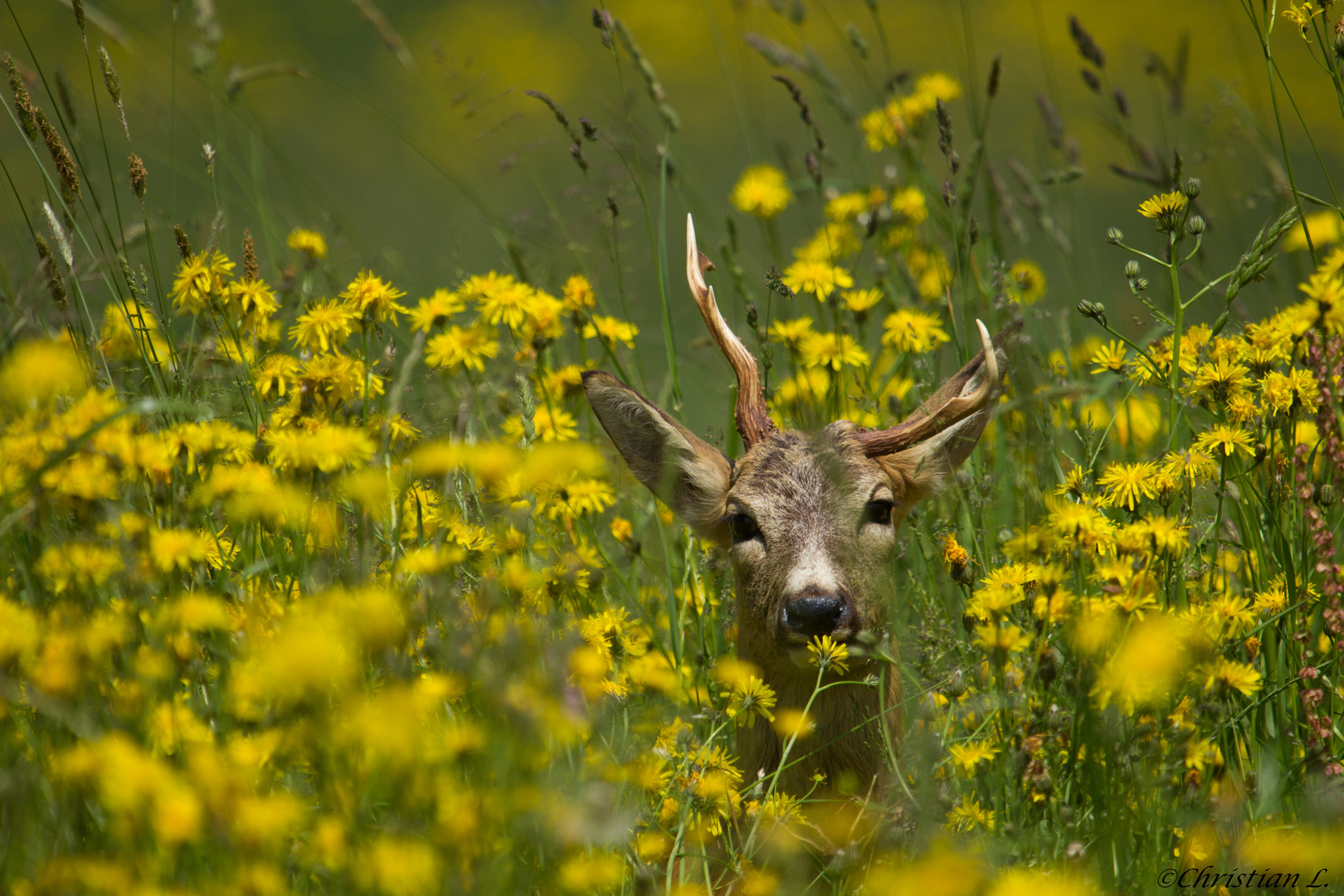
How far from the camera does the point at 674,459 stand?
12.2 feet

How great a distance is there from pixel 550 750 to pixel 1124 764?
1.03 metres

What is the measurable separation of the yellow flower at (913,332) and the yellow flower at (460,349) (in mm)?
1433

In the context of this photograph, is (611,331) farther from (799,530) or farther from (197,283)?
(197,283)

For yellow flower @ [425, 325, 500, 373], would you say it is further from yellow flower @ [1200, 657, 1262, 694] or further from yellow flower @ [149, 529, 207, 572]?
yellow flower @ [1200, 657, 1262, 694]

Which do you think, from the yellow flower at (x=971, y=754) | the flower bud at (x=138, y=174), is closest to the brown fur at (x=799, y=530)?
the yellow flower at (x=971, y=754)

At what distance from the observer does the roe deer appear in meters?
3.15

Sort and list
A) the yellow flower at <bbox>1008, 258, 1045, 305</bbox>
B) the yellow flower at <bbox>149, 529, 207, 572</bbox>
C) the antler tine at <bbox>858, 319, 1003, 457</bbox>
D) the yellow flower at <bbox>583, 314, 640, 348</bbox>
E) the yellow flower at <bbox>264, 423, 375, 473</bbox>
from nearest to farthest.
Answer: the yellow flower at <bbox>149, 529, 207, 572</bbox> < the yellow flower at <bbox>264, 423, 375, 473</bbox> < the antler tine at <bbox>858, 319, 1003, 457</bbox> < the yellow flower at <bbox>583, 314, 640, 348</bbox> < the yellow flower at <bbox>1008, 258, 1045, 305</bbox>

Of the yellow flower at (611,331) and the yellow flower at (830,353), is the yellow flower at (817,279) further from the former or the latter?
the yellow flower at (611,331)

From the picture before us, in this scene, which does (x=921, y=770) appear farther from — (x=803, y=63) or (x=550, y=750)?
(x=803, y=63)

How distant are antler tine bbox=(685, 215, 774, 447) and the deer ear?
144 mm

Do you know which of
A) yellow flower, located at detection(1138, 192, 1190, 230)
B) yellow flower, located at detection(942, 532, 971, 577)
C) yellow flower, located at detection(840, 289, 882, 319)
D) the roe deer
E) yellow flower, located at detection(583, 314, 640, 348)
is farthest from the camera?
yellow flower, located at detection(840, 289, 882, 319)

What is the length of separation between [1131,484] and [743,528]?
4.29ft

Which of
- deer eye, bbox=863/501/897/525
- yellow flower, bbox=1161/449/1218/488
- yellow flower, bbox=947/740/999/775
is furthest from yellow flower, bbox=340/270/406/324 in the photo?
yellow flower, bbox=1161/449/1218/488

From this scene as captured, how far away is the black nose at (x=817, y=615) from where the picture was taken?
3.02 meters
